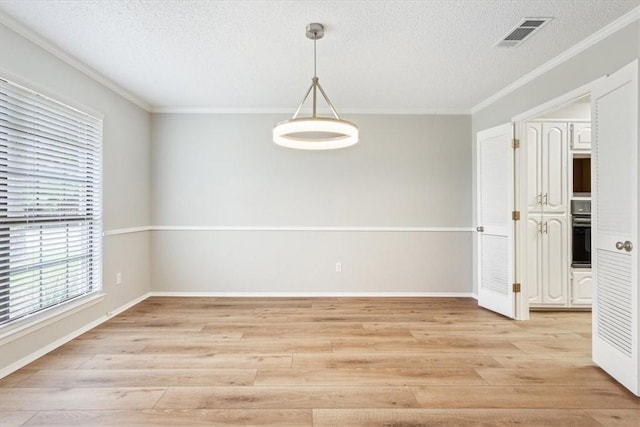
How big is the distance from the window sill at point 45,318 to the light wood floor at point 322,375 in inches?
9.9

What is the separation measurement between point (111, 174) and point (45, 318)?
1.52m

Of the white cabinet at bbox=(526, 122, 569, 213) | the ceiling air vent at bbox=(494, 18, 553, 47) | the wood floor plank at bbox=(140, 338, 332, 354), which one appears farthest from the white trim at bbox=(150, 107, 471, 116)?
the wood floor plank at bbox=(140, 338, 332, 354)

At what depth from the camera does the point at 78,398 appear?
6.77ft

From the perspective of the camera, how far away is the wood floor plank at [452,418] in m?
1.82

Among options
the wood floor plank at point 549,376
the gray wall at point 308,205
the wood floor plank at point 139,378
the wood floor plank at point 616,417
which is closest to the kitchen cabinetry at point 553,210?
the gray wall at point 308,205

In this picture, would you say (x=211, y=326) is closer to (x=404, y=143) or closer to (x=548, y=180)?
(x=404, y=143)

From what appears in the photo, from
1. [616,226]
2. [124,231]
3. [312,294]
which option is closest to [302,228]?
[312,294]

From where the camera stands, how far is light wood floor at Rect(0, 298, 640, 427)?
190 centimetres

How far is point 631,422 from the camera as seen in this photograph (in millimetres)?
1846

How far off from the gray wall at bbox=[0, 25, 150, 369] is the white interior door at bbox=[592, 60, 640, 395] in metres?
4.14

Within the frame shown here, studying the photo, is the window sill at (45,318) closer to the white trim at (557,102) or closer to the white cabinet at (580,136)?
the white trim at (557,102)

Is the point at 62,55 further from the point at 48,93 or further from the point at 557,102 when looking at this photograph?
the point at 557,102

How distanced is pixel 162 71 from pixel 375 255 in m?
3.17

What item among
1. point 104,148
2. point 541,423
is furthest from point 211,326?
point 541,423
